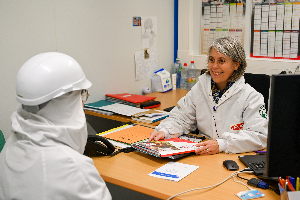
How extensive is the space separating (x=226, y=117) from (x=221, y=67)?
330 millimetres

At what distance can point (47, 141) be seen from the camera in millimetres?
1055

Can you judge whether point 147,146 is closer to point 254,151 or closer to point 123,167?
point 123,167

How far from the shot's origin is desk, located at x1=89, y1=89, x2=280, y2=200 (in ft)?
4.34

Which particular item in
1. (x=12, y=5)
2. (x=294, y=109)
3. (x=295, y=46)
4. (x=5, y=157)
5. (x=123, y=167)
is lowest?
(x=123, y=167)

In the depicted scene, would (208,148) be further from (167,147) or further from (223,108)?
(223,108)

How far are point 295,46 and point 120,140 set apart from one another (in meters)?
2.22

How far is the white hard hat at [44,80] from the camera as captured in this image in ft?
3.48

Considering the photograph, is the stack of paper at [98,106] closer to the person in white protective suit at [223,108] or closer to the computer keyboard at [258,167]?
the person in white protective suit at [223,108]

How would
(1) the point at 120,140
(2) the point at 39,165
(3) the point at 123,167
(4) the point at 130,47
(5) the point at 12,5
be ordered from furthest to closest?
(4) the point at 130,47 → (5) the point at 12,5 → (1) the point at 120,140 → (3) the point at 123,167 → (2) the point at 39,165

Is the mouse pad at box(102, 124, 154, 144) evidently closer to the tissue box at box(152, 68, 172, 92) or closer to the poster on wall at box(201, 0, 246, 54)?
the tissue box at box(152, 68, 172, 92)

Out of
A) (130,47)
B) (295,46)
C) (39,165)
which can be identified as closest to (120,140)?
(39,165)

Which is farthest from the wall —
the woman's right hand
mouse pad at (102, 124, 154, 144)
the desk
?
the desk

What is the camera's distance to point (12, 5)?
6.83 ft

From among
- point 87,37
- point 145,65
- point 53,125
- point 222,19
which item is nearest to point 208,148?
point 53,125
